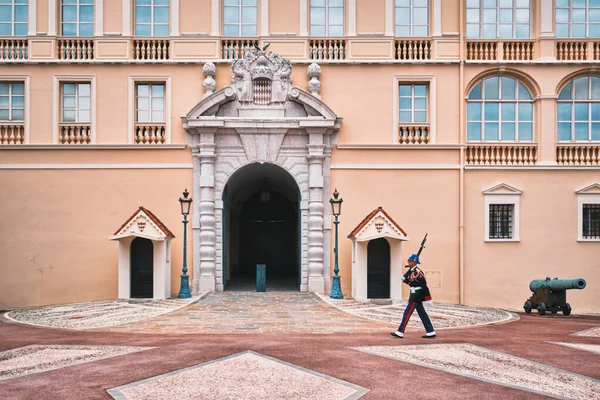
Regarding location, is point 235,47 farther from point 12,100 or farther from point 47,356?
point 47,356

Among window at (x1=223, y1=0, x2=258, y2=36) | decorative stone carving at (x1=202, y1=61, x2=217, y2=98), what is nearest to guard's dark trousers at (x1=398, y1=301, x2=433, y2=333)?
decorative stone carving at (x1=202, y1=61, x2=217, y2=98)

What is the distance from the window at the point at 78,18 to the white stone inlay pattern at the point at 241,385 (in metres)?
15.7

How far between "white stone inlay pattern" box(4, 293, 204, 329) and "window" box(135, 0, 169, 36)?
30.9 ft

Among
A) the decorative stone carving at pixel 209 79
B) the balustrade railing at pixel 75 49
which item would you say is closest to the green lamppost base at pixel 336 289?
the decorative stone carving at pixel 209 79

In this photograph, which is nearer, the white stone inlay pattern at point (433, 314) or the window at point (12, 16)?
the white stone inlay pattern at point (433, 314)

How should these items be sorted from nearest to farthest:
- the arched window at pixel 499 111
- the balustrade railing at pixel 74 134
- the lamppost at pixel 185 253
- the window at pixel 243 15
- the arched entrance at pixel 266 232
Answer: the lamppost at pixel 185 253 → the balustrade railing at pixel 74 134 → the window at pixel 243 15 → the arched window at pixel 499 111 → the arched entrance at pixel 266 232

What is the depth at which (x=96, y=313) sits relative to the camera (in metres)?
15.2

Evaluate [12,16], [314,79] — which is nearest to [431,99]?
[314,79]

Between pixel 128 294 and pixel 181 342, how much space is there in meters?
8.42

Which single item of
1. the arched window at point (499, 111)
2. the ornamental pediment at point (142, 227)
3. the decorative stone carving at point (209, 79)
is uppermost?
the decorative stone carving at point (209, 79)

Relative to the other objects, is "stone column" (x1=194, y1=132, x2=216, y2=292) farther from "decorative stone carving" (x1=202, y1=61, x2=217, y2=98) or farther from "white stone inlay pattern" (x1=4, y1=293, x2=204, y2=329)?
"decorative stone carving" (x1=202, y1=61, x2=217, y2=98)

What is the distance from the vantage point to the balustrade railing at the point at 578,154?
20.4 meters

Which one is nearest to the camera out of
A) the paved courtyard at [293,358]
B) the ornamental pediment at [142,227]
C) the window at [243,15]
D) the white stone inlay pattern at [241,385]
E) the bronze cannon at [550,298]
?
the white stone inlay pattern at [241,385]

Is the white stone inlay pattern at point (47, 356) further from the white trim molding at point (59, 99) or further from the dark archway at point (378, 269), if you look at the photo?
the white trim molding at point (59, 99)
